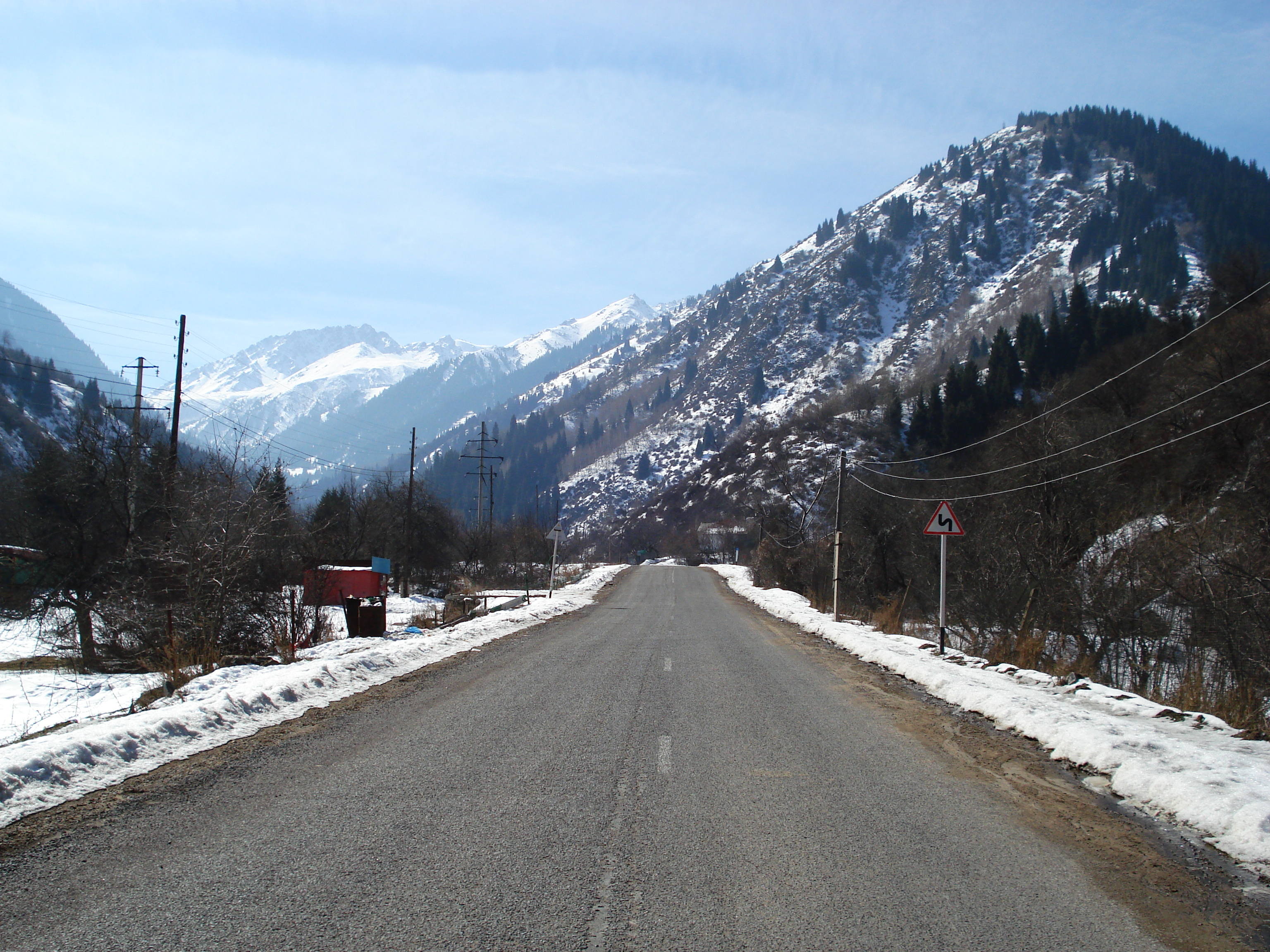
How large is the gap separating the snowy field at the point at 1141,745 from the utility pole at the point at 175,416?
66.9 feet

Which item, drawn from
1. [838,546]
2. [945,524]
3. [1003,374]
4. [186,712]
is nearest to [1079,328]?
[1003,374]

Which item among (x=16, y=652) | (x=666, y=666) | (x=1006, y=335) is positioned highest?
(x=1006, y=335)

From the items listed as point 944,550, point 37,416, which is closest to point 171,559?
point 944,550

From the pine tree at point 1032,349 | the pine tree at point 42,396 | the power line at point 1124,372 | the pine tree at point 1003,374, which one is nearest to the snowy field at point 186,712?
the power line at point 1124,372

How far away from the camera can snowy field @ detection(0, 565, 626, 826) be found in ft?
18.7

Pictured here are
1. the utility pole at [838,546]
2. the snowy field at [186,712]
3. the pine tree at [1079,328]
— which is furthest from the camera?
the pine tree at [1079,328]

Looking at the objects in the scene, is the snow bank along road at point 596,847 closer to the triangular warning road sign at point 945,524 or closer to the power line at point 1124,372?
the triangular warning road sign at point 945,524

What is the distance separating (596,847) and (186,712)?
5.43 m

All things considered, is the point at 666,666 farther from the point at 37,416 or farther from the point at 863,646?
the point at 37,416

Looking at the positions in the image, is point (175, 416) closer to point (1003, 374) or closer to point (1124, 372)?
point (1124, 372)

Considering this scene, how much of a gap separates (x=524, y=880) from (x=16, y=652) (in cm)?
3291

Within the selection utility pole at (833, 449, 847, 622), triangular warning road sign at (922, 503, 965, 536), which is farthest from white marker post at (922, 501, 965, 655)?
utility pole at (833, 449, 847, 622)

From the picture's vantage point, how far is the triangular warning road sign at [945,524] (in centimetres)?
1631

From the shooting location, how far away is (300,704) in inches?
363
